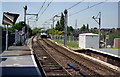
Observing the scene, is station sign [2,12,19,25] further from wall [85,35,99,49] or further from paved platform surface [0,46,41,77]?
wall [85,35,99,49]

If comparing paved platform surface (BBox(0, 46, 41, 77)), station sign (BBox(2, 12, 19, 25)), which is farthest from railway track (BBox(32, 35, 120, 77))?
station sign (BBox(2, 12, 19, 25))

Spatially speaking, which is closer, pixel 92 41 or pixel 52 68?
pixel 52 68

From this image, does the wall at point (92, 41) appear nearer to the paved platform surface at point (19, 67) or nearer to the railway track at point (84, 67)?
the railway track at point (84, 67)

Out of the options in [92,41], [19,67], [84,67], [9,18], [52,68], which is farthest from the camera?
[92,41]

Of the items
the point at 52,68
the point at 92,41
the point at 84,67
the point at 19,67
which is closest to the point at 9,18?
the point at 52,68

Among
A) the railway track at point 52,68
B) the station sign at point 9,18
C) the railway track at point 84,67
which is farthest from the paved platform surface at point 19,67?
the station sign at point 9,18

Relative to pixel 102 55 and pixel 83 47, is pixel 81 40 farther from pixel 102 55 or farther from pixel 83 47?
pixel 102 55

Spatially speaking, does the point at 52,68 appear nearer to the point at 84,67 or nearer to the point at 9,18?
the point at 84,67

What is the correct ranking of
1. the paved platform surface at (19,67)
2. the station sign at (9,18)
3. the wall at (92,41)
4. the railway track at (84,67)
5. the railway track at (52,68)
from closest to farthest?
the paved platform surface at (19,67) → the railway track at (52,68) → the railway track at (84,67) → the station sign at (9,18) → the wall at (92,41)

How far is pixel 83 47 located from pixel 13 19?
12.0 m

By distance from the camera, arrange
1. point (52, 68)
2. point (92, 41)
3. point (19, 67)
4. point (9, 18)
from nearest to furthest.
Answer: point (19, 67) → point (52, 68) → point (9, 18) → point (92, 41)

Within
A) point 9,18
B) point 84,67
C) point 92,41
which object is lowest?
point 84,67

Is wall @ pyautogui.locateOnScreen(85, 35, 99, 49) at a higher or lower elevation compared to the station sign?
lower

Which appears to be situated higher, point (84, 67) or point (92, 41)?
point (92, 41)
